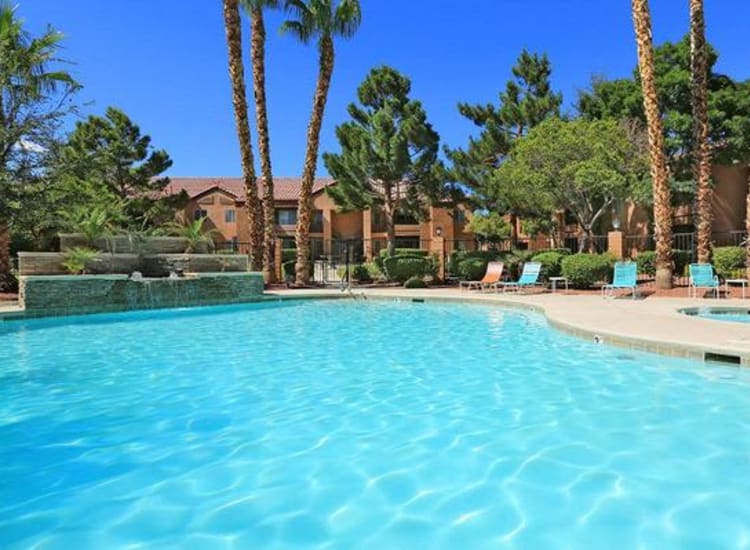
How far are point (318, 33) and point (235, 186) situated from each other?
99.9 feet

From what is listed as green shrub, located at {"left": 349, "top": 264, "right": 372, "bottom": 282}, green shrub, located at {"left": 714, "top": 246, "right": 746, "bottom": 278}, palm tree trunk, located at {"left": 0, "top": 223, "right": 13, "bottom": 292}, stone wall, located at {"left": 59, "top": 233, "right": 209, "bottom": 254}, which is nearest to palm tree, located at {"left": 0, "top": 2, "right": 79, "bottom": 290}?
palm tree trunk, located at {"left": 0, "top": 223, "right": 13, "bottom": 292}

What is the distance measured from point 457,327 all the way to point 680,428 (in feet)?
22.4

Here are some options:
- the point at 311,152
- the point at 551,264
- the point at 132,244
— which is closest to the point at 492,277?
the point at 551,264

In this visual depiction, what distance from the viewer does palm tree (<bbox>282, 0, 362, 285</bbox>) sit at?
20.3 m

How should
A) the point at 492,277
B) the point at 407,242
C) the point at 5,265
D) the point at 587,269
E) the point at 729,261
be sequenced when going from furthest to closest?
the point at 407,242 → the point at 492,277 → the point at 5,265 → the point at 587,269 → the point at 729,261

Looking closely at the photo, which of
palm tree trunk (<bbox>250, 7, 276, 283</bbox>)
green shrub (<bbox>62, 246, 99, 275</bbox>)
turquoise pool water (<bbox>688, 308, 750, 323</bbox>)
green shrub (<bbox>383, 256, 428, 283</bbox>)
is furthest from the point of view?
green shrub (<bbox>383, 256, 428, 283</bbox>)

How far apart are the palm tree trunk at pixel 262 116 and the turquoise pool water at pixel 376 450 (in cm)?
1323

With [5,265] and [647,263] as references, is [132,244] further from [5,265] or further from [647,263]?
[647,263]

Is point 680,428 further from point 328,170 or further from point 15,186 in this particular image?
point 328,170

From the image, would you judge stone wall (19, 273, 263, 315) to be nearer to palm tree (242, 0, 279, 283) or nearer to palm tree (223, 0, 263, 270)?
palm tree (242, 0, 279, 283)

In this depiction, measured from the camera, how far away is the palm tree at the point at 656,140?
15.6m

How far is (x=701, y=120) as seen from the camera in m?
16.8

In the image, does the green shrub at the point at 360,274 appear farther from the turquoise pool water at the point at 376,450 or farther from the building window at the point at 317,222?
the building window at the point at 317,222

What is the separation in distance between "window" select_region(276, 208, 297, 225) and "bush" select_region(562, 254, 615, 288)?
1205 inches
